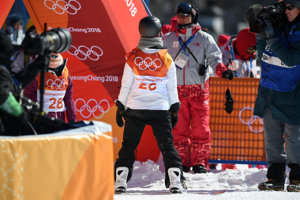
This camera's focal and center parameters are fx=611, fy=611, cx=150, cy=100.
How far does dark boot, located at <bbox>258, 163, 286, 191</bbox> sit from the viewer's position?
5.71 meters

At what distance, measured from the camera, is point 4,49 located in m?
3.74

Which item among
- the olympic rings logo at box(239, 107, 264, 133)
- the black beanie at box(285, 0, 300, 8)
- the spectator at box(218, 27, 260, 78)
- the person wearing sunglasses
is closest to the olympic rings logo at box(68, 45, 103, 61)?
the olympic rings logo at box(239, 107, 264, 133)

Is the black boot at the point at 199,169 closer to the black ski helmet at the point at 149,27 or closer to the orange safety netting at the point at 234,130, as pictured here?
the orange safety netting at the point at 234,130

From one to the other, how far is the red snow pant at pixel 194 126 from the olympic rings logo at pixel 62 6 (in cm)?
148

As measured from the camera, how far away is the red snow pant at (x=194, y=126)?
684cm

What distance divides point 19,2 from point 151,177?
25.2 feet

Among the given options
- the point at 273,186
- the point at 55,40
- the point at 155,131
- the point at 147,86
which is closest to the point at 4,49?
the point at 55,40

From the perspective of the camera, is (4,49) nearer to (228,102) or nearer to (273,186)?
(273,186)

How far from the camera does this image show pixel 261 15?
5457 mm

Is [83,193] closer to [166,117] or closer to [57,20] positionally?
[166,117]

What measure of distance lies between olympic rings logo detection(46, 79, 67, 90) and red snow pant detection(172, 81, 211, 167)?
1471 mm

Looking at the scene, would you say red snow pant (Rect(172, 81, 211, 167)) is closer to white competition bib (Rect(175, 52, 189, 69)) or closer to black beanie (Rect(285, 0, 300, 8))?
white competition bib (Rect(175, 52, 189, 69))

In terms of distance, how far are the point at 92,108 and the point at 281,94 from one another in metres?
2.35

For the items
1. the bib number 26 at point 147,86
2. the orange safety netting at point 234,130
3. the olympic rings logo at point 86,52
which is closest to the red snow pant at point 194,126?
the orange safety netting at point 234,130
